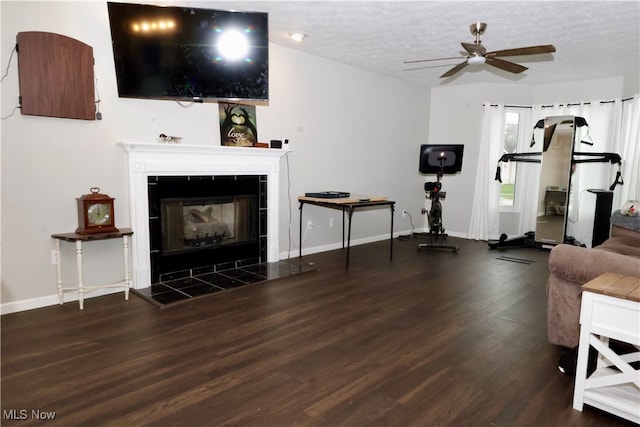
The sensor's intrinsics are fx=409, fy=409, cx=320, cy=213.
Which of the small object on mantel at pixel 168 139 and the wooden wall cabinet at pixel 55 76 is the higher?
the wooden wall cabinet at pixel 55 76

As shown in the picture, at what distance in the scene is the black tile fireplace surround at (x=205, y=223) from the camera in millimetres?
3738

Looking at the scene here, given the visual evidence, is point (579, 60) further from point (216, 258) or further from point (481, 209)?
point (216, 258)

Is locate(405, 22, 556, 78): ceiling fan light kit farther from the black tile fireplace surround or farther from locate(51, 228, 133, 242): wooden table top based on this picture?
locate(51, 228, 133, 242): wooden table top

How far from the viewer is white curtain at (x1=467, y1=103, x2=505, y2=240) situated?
20.4ft

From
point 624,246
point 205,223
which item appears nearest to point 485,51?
point 624,246

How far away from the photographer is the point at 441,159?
596 cm

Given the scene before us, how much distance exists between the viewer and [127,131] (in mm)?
3510

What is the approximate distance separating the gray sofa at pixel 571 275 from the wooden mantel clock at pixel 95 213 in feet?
10.5

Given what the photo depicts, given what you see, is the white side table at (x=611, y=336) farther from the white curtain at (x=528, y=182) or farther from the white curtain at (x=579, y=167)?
the white curtain at (x=528, y=182)

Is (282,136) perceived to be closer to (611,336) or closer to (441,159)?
(441,159)

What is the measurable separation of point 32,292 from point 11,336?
1.87 feet

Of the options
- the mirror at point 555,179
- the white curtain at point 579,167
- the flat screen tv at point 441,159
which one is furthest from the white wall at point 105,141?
the mirror at point 555,179

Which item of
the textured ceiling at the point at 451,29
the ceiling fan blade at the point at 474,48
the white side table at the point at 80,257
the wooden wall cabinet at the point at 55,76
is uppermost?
the textured ceiling at the point at 451,29

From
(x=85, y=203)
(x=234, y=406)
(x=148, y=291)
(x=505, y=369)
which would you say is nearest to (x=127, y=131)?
(x=85, y=203)
